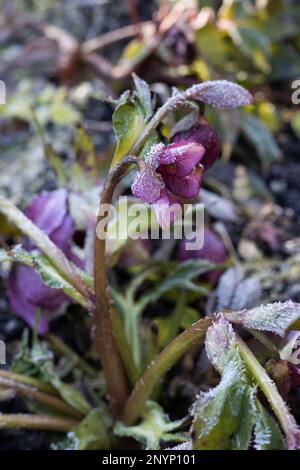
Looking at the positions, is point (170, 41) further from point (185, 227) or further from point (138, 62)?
point (185, 227)

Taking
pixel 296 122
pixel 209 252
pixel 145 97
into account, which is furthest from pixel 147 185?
pixel 296 122

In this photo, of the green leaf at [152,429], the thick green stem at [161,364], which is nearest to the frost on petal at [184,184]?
the thick green stem at [161,364]

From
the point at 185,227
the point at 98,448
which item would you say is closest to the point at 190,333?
the point at 98,448

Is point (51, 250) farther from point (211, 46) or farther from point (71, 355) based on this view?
point (211, 46)

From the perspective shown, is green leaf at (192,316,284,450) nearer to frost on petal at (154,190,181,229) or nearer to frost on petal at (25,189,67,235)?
frost on petal at (154,190,181,229)

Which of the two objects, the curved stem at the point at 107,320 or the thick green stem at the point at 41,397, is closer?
the curved stem at the point at 107,320

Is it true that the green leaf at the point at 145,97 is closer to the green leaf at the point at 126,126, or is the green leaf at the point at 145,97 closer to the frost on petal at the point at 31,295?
the green leaf at the point at 126,126
